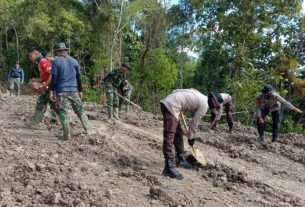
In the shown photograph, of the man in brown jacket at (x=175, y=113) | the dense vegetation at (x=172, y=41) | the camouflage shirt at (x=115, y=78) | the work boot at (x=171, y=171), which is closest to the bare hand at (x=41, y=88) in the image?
the man in brown jacket at (x=175, y=113)

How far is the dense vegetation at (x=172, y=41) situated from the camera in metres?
19.8

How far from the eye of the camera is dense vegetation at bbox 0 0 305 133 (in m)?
19.8

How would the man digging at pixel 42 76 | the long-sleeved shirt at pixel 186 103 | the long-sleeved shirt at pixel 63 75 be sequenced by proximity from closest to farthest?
the long-sleeved shirt at pixel 186 103 < the long-sleeved shirt at pixel 63 75 < the man digging at pixel 42 76

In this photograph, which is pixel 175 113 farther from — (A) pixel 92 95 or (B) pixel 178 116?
(A) pixel 92 95

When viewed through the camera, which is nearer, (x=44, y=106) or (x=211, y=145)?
(x=44, y=106)

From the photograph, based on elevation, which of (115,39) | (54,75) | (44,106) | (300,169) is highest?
(115,39)

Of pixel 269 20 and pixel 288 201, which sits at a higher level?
pixel 269 20

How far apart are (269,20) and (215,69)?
4002 millimetres

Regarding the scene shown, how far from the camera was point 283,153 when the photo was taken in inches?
369

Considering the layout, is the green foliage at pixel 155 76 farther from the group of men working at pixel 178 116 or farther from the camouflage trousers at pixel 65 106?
the group of men working at pixel 178 116

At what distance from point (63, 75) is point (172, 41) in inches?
777

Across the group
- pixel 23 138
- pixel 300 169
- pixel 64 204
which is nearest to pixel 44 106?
pixel 23 138

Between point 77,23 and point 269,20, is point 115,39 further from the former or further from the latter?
point 269,20

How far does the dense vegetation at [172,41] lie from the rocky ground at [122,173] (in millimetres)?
10692
